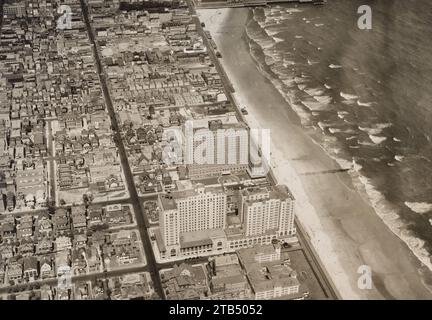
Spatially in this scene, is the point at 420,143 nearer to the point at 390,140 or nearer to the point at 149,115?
the point at 390,140

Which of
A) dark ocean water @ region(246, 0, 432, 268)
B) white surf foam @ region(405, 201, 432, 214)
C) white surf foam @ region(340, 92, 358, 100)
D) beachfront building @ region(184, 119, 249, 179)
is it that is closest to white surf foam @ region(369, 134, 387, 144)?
dark ocean water @ region(246, 0, 432, 268)

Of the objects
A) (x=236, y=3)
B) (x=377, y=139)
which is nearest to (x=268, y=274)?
(x=377, y=139)

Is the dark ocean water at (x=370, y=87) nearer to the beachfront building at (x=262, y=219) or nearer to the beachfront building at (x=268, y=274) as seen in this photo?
the beachfront building at (x=262, y=219)

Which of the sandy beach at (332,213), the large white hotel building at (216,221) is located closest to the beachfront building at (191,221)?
the large white hotel building at (216,221)

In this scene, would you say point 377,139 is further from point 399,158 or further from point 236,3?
point 236,3

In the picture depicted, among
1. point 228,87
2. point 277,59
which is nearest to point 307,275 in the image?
point 228,87
